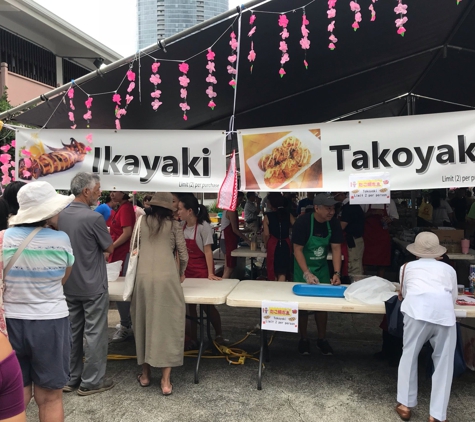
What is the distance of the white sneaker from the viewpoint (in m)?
4.54

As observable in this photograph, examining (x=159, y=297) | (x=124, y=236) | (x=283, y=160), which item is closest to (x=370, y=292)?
(x=283, y=160)

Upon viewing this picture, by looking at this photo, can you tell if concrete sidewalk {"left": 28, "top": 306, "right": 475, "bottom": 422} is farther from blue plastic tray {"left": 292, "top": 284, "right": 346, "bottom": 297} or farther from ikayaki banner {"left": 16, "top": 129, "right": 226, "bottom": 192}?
ikayaki banner {"left": 16, "top": 129, "right": 226, "bottom": 192}

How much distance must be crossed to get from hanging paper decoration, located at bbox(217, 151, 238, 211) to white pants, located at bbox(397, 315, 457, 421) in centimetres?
163

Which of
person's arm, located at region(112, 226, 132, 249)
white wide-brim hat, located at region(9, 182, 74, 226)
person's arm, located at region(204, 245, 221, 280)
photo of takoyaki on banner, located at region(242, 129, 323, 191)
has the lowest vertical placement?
person's arm, located at region(204, 245, 221, 280)

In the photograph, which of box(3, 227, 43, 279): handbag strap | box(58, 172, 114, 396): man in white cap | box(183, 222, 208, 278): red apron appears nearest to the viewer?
box(3, 227, 43, 279): handbag strap

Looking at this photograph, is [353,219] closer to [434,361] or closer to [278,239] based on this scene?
[278,239]

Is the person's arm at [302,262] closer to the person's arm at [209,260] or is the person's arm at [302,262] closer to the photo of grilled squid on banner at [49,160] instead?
the person's arm at [209,260]

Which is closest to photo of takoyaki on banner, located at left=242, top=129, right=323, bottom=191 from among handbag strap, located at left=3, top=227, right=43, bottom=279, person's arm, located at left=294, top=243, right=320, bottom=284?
person's arm, located at left=294, top=243, right=320, bottom=284

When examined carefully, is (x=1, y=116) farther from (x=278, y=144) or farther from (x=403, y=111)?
(x=403, y=111)

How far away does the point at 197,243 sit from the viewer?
4273 mm

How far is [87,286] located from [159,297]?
1.91 feet

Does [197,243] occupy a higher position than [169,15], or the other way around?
[169,15]

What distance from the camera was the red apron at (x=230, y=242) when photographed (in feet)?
20.2

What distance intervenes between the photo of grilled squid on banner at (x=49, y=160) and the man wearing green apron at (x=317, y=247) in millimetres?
2232
